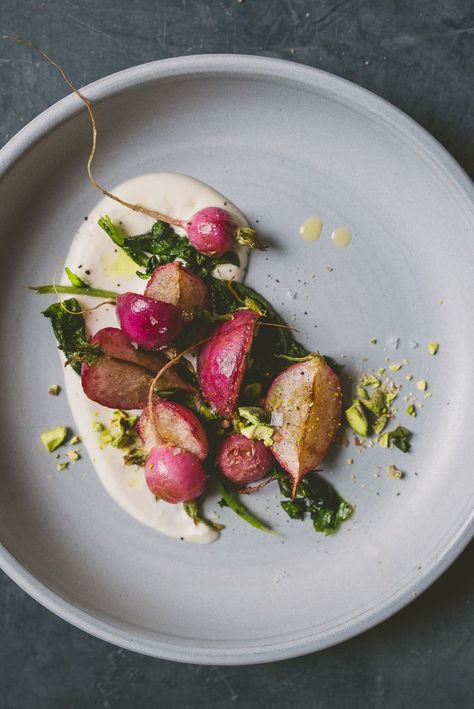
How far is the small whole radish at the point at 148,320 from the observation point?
1161 millimetres

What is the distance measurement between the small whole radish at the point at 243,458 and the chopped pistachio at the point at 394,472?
24 centimetres

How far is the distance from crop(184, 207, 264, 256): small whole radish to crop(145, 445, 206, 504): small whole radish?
369mm

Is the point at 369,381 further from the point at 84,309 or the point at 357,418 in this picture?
the point at 84,309

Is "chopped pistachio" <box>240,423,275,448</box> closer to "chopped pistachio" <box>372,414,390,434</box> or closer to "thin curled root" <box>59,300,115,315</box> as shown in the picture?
"chopped pistachio" <box>372,414,390,434</box>

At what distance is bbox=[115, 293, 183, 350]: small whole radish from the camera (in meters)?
1.16

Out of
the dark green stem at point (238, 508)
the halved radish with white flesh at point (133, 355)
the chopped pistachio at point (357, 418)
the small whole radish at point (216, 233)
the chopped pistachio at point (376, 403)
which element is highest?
the small whole radish at point (216, 233)

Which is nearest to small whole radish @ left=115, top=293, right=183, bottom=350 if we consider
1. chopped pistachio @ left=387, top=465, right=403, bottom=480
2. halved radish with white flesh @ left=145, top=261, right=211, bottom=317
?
halved radish with white flesh @ left=145, top=261, right=211, bottom=317

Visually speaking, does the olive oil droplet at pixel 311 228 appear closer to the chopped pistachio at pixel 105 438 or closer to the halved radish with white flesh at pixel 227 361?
the halved radish with white flesh at pixel 227 361

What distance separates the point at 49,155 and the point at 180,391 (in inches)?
19.8

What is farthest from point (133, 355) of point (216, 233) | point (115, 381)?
point (216, 233)

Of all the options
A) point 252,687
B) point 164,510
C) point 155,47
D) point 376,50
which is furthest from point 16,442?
point 376,50

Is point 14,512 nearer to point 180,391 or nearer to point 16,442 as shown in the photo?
point 16,442

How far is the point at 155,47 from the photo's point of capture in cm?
132

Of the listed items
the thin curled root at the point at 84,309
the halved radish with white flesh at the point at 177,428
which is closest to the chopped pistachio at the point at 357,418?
the halved radish with white flesh at the point at 177,428
